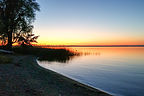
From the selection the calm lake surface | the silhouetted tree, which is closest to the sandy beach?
the calm lake surface

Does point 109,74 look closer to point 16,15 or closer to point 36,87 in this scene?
point 36,87

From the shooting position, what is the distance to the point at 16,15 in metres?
22.9

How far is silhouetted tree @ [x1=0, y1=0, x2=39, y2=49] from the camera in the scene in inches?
845

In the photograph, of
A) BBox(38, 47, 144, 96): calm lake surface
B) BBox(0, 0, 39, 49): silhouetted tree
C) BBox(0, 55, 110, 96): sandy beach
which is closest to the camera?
→ BBox(0, 55, 110, 96): sandy beach

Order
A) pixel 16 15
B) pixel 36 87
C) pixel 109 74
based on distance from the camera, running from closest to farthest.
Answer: pixel 36 87 → pixel 109 74 → pixel 16 15

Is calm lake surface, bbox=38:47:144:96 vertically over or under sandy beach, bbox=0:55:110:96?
under

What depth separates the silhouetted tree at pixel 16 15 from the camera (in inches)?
845

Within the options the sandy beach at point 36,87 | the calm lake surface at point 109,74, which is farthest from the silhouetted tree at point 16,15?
the sandy beach at point 36,87

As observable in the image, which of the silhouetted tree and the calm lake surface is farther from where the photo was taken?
the silhouetted tree

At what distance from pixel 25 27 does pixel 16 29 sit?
1880mm

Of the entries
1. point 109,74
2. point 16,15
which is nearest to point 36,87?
point 109,74

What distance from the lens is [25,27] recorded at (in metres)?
23.4

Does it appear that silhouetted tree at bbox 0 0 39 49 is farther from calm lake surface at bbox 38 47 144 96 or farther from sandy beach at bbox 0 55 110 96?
sandy beach at bbox 0 55 110 96

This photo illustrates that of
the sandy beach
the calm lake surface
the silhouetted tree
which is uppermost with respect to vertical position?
the silhouetted tree
